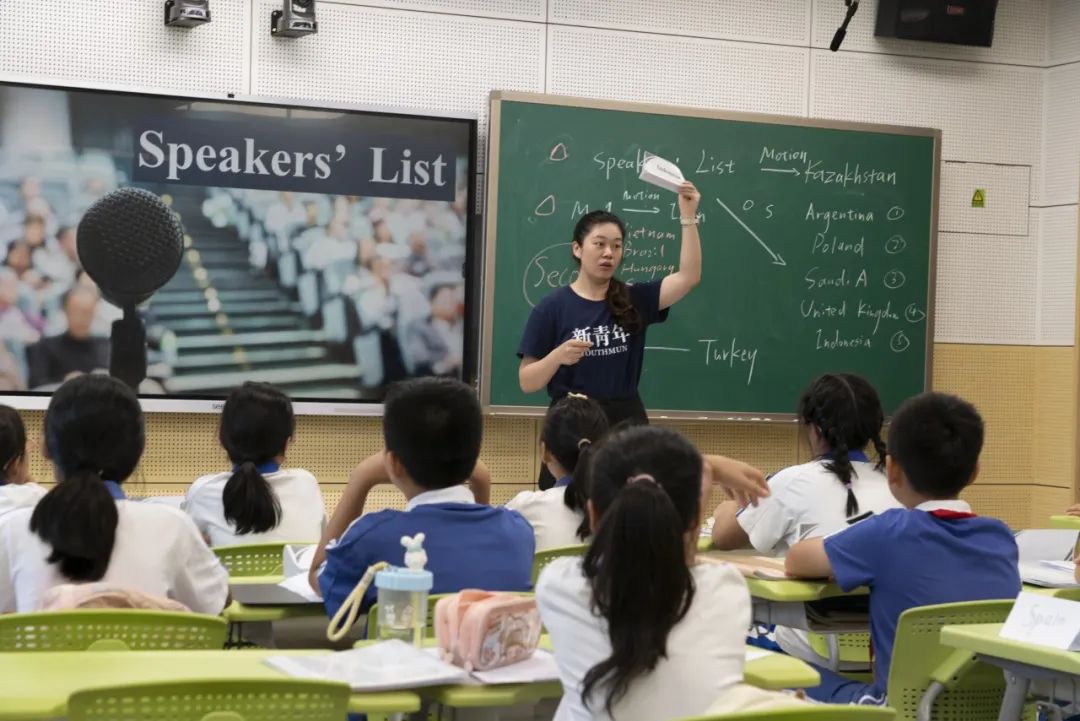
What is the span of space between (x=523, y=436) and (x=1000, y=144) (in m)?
2.79

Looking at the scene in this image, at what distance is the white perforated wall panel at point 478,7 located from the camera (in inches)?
240

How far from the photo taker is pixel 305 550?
329cm

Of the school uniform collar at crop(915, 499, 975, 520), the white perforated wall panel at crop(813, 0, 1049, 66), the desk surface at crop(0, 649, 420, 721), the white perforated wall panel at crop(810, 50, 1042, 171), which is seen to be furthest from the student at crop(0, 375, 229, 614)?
the white perforated wall panel at crop(813, 0, 1049, 66)

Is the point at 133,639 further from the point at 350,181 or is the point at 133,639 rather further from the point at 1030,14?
the point at 1030,14

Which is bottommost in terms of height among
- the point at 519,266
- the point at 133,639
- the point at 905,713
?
the point at 905,713

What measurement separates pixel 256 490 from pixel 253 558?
16.8 inches

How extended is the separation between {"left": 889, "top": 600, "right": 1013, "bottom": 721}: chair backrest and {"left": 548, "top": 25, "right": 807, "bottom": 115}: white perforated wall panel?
3871mm

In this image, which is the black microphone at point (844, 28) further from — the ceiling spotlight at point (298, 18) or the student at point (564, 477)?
the student at point (564, 477)

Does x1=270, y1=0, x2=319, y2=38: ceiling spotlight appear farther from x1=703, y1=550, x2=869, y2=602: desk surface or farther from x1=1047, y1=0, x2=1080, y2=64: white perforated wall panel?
x1=1047, y1=0, x2=1080, y2=64: white perforated wall panel

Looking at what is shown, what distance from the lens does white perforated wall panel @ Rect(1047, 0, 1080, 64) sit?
7.04 metres

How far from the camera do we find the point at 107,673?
6.83ft

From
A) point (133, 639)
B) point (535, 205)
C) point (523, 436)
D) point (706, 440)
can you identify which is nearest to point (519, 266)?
point (535, 205)

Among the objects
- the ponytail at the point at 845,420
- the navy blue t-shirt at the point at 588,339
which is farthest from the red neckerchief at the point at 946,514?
the navy blue t-shirt at the point at 588,339

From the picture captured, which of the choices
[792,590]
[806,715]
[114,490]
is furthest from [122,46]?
[806,715]
